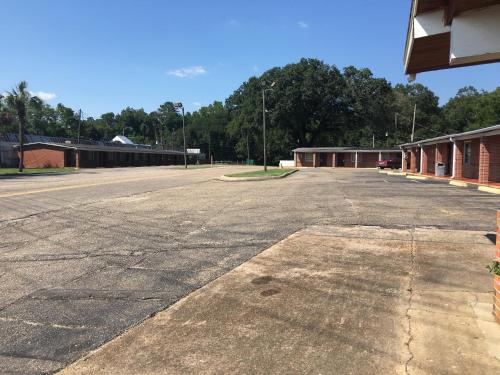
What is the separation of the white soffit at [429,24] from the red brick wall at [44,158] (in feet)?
200

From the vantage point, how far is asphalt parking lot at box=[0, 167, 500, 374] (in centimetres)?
448

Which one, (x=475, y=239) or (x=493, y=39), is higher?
(x=493, y=39)

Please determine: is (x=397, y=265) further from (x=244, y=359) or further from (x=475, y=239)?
(x=244, y=359)

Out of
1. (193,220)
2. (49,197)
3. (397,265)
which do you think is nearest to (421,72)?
(397,265)

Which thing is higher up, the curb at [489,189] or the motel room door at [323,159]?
the motel room door at [323,159]

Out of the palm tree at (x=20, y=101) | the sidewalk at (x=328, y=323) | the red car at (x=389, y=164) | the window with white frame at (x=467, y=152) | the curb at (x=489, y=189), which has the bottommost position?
the sidewalk at (x=328, y=323)

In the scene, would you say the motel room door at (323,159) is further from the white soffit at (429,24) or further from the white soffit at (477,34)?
the white soffit at (477,34)

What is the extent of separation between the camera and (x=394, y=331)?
4121 mm

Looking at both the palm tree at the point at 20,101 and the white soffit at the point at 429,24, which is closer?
the white soffit at the point at 429,24

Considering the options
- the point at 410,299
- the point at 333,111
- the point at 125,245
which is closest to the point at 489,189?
the point at 410,299

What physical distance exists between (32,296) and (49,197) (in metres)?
11.8

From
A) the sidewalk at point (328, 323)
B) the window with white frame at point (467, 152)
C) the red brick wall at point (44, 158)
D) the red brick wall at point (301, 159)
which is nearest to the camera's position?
the sidewalk at point (328, 323)

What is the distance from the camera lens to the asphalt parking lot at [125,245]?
4.48 m

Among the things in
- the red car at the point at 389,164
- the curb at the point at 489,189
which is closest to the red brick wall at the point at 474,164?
the curb at the point at 489,189
